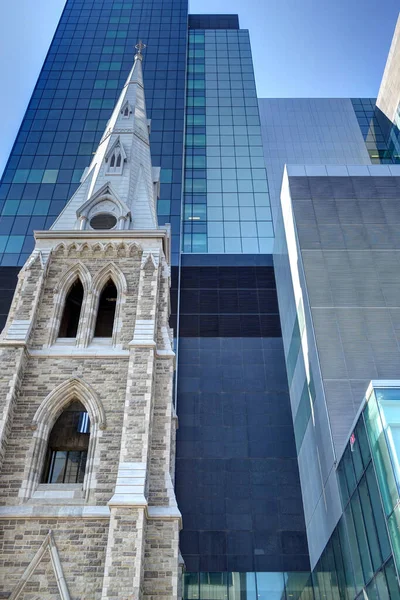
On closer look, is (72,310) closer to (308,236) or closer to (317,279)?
(317,279)

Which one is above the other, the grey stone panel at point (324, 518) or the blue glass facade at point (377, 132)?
the blue glass facade at point (377, 132)

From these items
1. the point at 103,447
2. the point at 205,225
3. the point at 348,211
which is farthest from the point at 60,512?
the point at 205,225

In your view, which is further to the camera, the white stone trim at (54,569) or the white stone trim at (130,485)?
the white stone trim at (130,485)

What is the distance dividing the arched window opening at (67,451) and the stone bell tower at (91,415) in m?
0.04

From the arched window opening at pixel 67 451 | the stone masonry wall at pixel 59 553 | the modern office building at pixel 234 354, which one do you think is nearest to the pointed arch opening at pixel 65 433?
the arched window opening at pixel 67 451

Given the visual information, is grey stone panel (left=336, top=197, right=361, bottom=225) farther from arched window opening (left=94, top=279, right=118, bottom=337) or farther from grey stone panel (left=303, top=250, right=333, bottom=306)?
arched window opening (left=94, top=279, right=118, bottom=337)

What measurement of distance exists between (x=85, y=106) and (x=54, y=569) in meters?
40.2

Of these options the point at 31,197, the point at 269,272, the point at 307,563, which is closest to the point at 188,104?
the point at 31,197

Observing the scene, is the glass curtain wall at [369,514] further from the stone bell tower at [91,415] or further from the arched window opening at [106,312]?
the arched window opening at [106,312]

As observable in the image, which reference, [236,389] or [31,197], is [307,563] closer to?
[236,389]

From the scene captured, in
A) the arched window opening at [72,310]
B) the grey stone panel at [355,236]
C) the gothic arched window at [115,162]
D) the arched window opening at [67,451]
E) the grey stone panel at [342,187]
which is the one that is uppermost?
the gothic arched window at [115,162]

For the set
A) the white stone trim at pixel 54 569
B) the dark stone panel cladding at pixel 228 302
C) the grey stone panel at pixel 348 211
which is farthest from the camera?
the dark stone panel cladding at pixel 228 302

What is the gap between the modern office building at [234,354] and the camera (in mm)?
16281

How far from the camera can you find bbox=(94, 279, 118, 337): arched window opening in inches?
963
